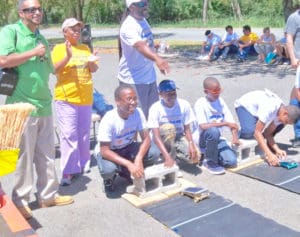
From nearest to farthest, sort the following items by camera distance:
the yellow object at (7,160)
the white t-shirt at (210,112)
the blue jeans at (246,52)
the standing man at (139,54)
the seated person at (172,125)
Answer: the yellow object at (7,160) → the standing man at (139,54) → the seated person at (172,125) → the white t-shirt at (210,112) → the blue jeans at (246,52)

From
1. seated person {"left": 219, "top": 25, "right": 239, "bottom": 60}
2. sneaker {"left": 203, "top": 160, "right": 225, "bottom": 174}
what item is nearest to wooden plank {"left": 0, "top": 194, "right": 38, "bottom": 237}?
sneaker {"left": 203, "top": 160, "right": 225, "bottom": 174}

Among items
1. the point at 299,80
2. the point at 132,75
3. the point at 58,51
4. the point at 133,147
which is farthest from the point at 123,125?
the point at 299,80

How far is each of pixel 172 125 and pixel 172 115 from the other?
11 cm

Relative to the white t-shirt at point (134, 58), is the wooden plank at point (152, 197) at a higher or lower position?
lower

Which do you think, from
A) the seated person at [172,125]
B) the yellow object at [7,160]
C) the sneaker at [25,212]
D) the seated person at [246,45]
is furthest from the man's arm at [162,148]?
the seated person at [246,45]

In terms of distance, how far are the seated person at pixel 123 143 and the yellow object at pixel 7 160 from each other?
192 centimetres

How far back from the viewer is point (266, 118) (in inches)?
212

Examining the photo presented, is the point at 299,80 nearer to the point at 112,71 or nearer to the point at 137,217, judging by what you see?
the point at 137,217

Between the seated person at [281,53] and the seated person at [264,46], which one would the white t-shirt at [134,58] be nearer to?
the seated person at [281,53]

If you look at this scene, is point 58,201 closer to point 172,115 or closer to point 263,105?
point 172,115

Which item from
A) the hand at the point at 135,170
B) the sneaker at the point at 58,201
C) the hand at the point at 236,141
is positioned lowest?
the sneaker at the point at 58,201

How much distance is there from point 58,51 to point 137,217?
75.4 inches

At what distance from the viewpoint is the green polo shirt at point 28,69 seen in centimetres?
400

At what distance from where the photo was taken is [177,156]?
18.6 ft
